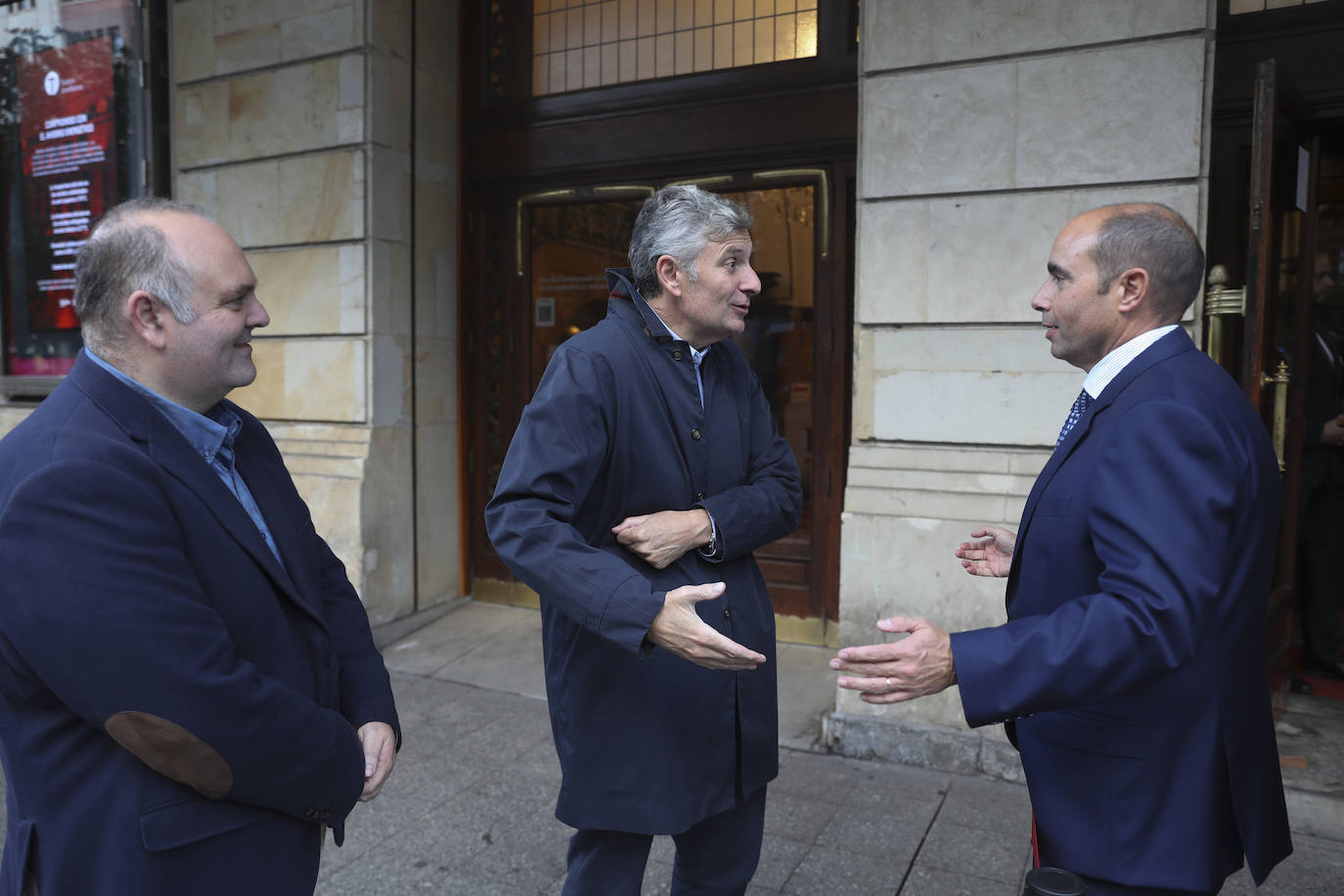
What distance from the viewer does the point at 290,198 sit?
6039 millimetres

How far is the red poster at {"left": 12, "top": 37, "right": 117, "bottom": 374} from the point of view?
6793 mm

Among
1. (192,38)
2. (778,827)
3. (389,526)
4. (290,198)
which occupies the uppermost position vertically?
(192,38)

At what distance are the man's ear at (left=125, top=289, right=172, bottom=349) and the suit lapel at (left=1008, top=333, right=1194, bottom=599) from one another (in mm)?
1647

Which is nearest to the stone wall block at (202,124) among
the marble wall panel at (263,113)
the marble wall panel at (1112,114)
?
the marble wall panel at (263,113)

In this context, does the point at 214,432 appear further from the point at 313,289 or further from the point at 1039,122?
the point at 313,289

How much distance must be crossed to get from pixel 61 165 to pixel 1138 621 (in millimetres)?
8032

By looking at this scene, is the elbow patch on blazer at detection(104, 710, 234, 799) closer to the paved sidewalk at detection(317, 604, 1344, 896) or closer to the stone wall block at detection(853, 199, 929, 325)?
the paved sidewalk at detection(317, 604, 1344, 896)

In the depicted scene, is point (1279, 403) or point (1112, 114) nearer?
point (1112, 114)

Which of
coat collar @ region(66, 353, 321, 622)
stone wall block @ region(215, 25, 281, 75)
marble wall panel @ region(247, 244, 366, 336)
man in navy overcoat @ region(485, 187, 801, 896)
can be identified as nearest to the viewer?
coat collar @ region(66, 353, 321, 622)

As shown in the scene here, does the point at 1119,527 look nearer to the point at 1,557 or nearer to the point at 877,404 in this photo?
the point at 1,557

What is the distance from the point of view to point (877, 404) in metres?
4.48

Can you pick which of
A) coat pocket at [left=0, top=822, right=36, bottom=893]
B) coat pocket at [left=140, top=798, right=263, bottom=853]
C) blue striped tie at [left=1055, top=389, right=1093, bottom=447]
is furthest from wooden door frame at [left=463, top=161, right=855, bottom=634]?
coat pocket at [left=0, top=822, right=36, bottom=893]

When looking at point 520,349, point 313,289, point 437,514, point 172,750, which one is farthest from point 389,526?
point 172,750

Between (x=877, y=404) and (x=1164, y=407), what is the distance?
2.74 m
